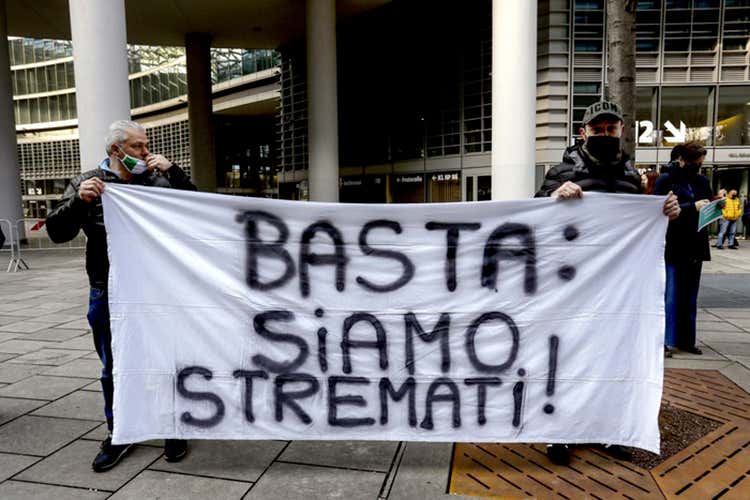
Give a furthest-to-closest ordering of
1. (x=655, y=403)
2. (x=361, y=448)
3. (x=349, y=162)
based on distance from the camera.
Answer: (x=349, y=162) → (x=361, y=448) → (x=655, y=403)

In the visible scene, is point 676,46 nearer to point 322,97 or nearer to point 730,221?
point 730,221

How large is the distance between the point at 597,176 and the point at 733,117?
1881 centimetres

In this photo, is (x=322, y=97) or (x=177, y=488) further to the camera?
(x=322, y=97)

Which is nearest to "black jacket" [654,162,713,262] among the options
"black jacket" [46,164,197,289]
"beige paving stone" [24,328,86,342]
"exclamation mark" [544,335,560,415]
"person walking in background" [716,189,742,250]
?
"exclamation mark" [544,335,560,415]

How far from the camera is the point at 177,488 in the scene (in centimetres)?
290

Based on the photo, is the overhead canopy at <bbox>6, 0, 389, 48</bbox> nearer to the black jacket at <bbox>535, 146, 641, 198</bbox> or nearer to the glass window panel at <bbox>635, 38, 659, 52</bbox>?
the glass window panel at <bbox>635, 38, 659, 52</bbox>

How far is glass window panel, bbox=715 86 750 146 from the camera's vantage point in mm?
18156

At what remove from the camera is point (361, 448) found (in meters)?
3.37

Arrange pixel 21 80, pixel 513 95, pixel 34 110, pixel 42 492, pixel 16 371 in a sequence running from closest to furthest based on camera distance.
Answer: pixel 42 492
pixel 16 371
pixel 513 95
pixel 21 80
pixel 34 110

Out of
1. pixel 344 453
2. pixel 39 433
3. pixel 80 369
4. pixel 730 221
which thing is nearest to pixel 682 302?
pixel 344 453

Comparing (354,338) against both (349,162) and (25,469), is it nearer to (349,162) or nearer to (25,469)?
(25,469)

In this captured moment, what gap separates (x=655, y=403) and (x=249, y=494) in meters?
2.27

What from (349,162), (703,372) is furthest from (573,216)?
(349,162)

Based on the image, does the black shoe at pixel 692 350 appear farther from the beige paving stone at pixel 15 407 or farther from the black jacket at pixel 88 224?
the beige paving stone at pixel 15 407
